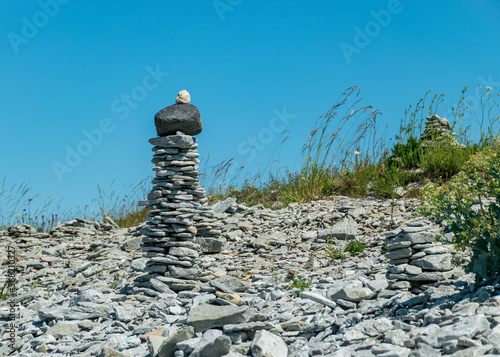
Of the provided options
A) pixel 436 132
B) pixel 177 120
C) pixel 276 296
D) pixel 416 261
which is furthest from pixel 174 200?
pixel 436 132

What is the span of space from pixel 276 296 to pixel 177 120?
307 cm

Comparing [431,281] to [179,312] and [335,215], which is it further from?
[335,215]

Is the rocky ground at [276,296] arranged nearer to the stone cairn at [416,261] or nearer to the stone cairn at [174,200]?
the stone cairn at [416,261]

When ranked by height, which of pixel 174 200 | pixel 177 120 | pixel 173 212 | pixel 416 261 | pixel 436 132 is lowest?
pixel 416 261

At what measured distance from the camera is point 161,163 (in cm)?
728

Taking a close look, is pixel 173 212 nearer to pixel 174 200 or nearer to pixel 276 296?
pixel 174 200

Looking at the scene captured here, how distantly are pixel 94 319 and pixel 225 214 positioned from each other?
14.7 ft

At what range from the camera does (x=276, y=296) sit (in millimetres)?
5820

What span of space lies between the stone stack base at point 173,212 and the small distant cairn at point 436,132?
237 inches

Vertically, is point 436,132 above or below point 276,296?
above

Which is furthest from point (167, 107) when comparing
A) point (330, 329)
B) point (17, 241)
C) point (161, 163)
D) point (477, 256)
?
point (17, 241)

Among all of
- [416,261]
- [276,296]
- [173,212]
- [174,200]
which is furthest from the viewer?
[174,200]

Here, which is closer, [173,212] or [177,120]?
[173,212]

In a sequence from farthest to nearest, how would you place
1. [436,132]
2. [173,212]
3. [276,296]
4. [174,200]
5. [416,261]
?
[436,132]
[174,200]
[173,212]
[276,296]
[416,261]
